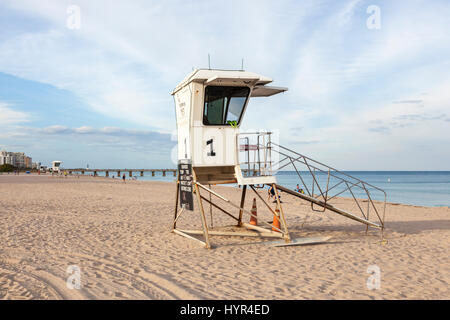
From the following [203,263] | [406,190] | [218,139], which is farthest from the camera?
[406,190]

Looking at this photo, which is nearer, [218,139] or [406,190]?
[218,139]

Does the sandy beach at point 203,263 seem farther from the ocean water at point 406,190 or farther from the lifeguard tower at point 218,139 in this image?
the ocean water at point 406,190

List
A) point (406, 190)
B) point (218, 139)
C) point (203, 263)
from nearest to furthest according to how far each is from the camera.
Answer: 1. point (203, 263)
2. point (218, 139)
3. point (406, 190)

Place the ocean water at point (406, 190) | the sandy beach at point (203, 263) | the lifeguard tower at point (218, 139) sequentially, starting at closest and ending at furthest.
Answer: the sandy beach at point (203, 263)
the lifeguard tower at point (218, 139)
the ocean water at point (406, 190)

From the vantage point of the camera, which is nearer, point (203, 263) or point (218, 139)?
point (203, 263)

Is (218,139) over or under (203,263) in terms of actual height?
over

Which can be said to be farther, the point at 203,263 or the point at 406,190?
the point at 406,190

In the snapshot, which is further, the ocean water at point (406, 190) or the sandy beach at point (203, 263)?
the ocean water at point (406, 190)

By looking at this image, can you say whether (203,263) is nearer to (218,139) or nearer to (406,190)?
(218,139)

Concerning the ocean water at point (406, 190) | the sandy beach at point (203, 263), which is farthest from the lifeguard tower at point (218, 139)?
the ocean water at point (406, 190)

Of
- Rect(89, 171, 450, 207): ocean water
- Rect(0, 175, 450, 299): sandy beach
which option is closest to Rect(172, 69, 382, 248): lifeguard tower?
Rect(0, 175, 450, 299): sandy beach

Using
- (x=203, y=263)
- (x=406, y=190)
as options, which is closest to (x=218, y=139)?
(x=203, y=263)

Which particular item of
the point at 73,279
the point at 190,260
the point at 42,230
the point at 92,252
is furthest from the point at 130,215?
the point at 73,279
